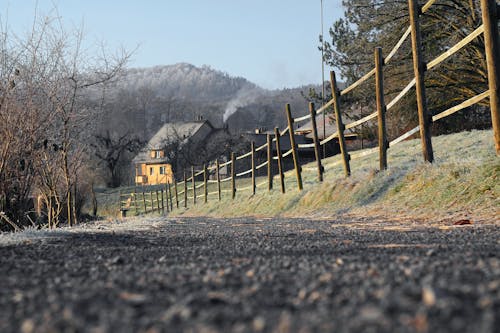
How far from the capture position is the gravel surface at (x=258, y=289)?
4.79 feet

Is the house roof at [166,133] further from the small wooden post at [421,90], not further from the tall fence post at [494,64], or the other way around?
the tall fence post at [494,64]

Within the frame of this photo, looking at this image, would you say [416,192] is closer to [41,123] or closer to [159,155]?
[41,123]

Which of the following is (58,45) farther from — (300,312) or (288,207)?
(300,312)

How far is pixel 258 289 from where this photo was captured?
6.37ft

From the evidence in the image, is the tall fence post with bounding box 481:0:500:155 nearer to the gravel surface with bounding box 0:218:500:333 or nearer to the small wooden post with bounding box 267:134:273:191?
the gravel surface with bounding box 0:218:500:333

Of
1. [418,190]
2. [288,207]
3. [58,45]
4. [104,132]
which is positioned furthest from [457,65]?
[104,132]

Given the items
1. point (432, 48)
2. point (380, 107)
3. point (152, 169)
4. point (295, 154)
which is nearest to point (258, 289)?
point (380, 107)

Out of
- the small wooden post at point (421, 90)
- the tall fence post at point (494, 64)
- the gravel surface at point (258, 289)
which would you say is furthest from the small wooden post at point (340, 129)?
the gravel surface at point (258, 289)

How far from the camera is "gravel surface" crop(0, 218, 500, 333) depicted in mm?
1459

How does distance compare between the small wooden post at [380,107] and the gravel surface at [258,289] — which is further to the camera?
the small wooden post at [380,107]

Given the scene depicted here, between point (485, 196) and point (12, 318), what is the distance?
507 cm

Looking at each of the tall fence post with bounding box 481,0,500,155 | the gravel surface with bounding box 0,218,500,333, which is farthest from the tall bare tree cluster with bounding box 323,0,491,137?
the gravel surface with bounding box 0,218,500,333

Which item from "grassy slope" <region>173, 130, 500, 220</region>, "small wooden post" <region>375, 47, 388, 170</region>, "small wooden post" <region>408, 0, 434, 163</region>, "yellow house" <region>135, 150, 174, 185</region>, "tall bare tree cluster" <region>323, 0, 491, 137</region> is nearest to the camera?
"grassy slope" <region>173, 130, 500, 220</region>

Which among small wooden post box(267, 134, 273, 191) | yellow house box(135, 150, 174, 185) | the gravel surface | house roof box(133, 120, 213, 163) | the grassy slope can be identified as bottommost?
the gravel surface
